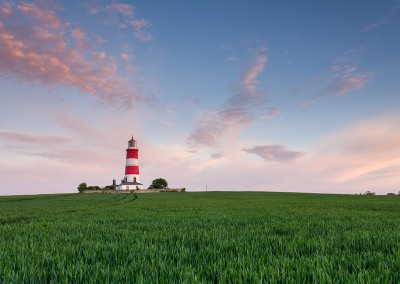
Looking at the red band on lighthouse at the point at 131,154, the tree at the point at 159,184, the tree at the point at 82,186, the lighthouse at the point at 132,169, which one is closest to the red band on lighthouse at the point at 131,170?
the lighthouse at the point at 132,169

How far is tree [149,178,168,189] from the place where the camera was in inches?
5305

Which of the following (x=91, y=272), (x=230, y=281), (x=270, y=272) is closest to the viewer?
(x=230, y=281)

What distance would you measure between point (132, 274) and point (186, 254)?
4.98 feet

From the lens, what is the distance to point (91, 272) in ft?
15.1

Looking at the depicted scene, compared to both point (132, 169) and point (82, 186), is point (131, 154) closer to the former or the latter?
point (132, 169)

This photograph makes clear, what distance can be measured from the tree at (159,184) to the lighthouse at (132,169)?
93.4 ft

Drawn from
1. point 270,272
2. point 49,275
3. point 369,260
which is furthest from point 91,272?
point 369,260

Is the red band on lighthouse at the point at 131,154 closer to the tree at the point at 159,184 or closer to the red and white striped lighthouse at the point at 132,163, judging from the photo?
the red and white striped lighthouse at the point at 132,163

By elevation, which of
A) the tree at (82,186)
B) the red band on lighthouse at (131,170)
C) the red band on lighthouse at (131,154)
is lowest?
the tree at (82,186)

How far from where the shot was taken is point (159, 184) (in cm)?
13625

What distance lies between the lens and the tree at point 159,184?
135 metres

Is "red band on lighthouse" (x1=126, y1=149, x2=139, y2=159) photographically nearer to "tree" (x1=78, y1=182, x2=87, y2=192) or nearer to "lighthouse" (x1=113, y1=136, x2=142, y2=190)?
"lighthouse" (x1=113, y1=136, x2=142, y2=190)

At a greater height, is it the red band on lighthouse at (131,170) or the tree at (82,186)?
the red band on lighthouse at (131,170)

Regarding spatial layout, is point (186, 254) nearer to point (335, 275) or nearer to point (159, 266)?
point (159, 266)
